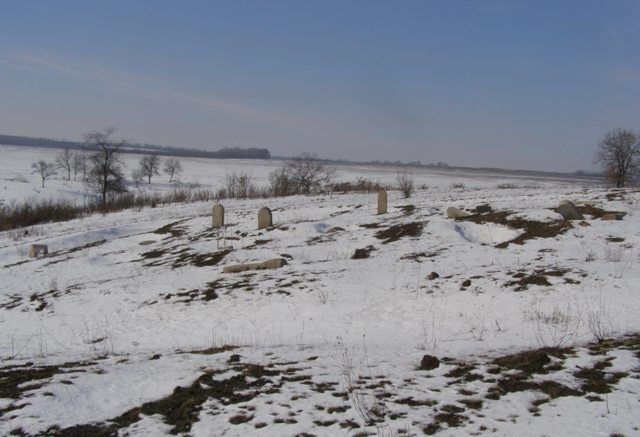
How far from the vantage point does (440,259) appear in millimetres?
11445

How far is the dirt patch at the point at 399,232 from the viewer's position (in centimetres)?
1432

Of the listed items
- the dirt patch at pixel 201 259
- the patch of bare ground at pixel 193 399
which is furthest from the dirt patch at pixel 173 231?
the patch of bare ground at pixel 193 399

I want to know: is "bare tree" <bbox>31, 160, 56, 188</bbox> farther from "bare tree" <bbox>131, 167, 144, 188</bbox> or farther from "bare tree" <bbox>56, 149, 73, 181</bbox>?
"bare tree" <bbox>131, 167, 144, 188</bbox>

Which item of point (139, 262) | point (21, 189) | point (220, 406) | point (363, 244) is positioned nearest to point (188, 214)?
point (139, 262)

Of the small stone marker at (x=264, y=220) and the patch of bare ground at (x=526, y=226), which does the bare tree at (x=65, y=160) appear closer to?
the small stone marker at (x=264, y=220)

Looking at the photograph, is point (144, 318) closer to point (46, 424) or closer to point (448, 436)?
point (46, 424)

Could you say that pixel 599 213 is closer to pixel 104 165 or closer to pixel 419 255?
pixel 419 255

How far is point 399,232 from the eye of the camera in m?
14.8

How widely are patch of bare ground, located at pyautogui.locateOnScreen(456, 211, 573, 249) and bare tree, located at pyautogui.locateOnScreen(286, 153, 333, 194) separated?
95.4 ft

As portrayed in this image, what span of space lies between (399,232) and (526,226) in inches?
139

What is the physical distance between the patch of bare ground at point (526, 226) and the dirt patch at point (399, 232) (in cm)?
185

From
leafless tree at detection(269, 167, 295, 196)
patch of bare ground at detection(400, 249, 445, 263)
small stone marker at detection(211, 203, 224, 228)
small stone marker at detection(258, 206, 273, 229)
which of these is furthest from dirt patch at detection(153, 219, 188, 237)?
leafless tree at detection(269, 167, 295, 196)

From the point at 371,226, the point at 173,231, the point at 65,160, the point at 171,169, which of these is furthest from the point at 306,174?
the point at 65,160

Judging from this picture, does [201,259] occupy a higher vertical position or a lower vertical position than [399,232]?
lower
